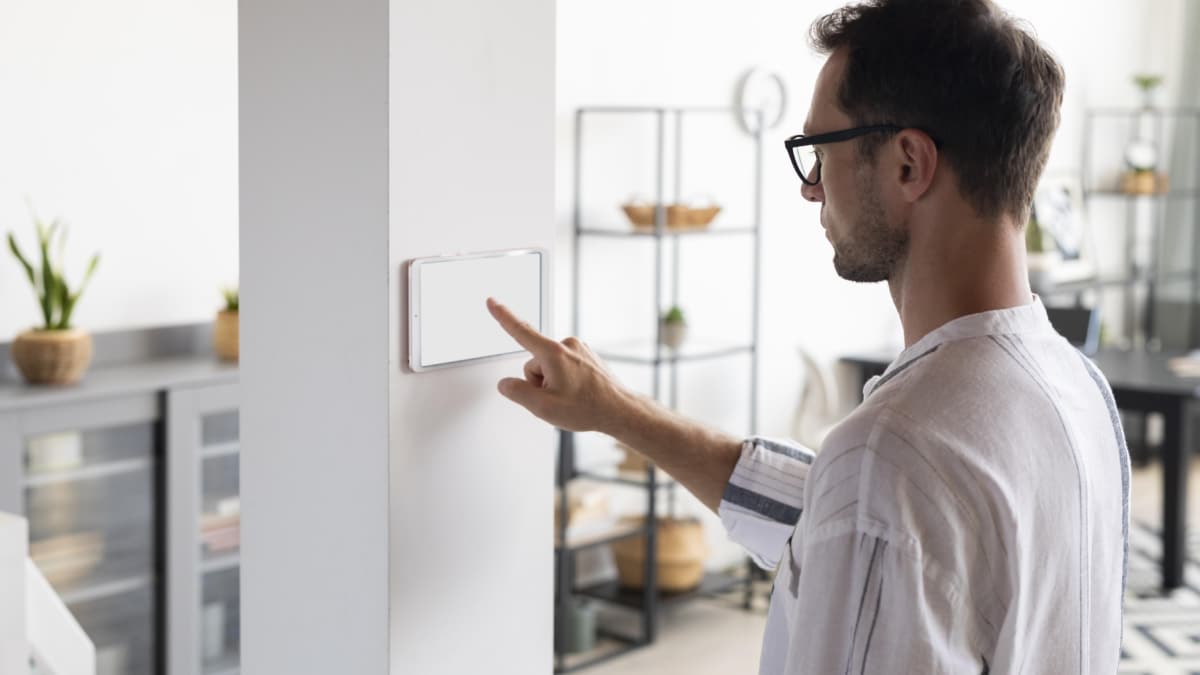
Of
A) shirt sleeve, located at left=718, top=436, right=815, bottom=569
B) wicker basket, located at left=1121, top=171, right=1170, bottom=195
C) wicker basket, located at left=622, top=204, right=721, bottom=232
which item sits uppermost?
wicker basket, located at left=1121, top=171, right=1170, bottom=195

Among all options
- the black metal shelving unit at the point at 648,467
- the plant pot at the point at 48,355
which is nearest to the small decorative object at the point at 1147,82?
the black metal shelving unit at the point at 648,467

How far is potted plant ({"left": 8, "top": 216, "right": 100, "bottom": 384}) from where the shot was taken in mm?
3436

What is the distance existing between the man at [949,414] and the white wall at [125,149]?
9.39 ft

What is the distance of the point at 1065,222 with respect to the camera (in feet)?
22.4

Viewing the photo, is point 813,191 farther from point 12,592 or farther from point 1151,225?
point 1151,225

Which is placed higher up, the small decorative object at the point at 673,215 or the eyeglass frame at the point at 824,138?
the eyeglass frame at the point at 824,138

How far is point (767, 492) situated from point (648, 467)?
2.85 m

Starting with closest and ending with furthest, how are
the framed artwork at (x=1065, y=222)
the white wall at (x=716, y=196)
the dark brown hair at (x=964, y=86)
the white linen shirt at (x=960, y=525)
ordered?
the white linen shirt at (x=960, y=525), the dark brown hair at (x=964, y=86), the white wall at (x=716, y=196), the framed artwork at (x=1065, y=222)

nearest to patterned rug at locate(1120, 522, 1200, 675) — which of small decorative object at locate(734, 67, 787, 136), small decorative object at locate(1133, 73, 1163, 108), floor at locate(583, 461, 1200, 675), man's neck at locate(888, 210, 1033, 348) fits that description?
floor at locate(583, 461, 1200, 675)

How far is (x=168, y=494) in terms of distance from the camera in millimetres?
3658

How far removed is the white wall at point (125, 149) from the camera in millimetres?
3625

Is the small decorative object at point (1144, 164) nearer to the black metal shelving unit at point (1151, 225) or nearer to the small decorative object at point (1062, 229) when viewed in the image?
the black metal shelving unit at point (1151, 225)

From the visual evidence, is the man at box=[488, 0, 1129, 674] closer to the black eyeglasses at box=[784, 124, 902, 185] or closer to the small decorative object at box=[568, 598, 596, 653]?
the black eyeglasses at box=[784, 124, 902, 185]

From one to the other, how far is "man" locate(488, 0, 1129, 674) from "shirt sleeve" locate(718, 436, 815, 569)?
0.31 m
